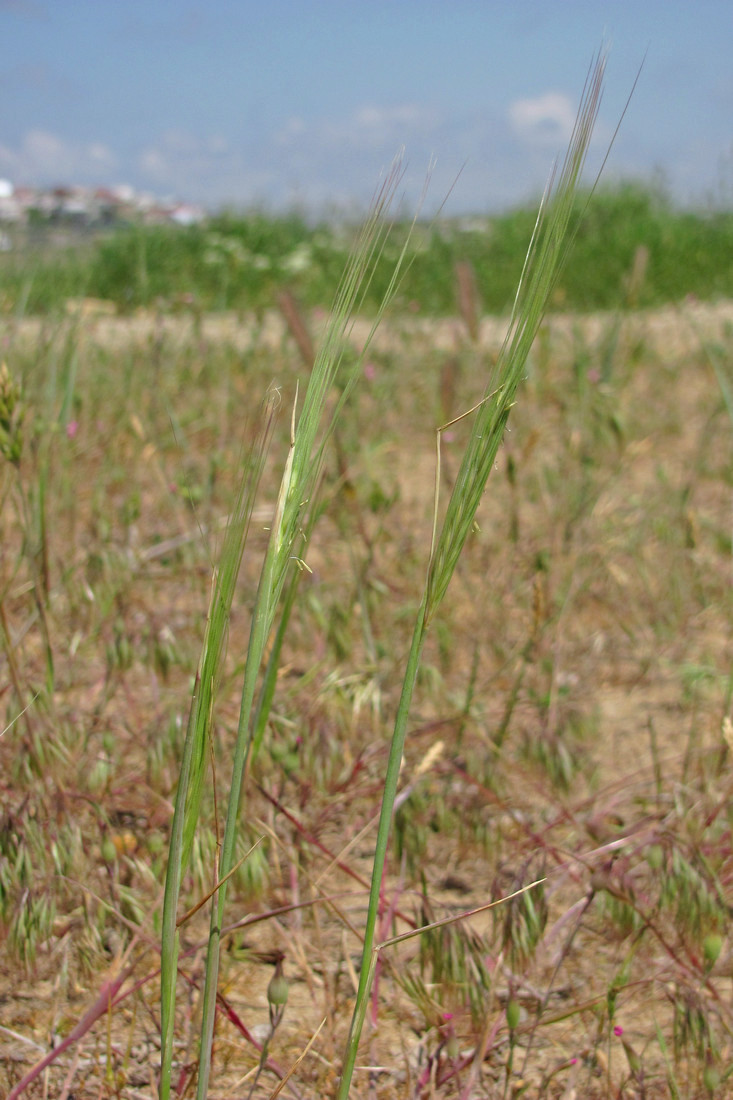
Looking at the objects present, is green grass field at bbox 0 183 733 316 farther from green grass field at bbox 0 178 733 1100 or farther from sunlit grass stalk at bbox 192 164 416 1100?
sunlit grass stalk at bbox 192 164 416 1100

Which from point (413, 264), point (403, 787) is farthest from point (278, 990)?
point (413, 264)

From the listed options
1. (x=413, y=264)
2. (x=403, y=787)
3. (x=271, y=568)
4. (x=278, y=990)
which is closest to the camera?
(x=271, y=568)

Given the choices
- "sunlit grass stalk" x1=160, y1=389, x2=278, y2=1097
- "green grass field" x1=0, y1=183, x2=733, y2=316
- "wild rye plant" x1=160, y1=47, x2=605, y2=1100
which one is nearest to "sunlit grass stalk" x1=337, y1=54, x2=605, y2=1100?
"wild rye plant" x1=160, y1=47, x2=605, y2=1100

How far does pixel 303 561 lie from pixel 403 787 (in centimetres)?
89

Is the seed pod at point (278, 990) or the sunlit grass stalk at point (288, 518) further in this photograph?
the seed pod at point (278, 990)

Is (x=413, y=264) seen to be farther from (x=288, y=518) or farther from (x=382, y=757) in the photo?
(x=288, y=518)

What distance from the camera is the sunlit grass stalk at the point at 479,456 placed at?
0.66 m

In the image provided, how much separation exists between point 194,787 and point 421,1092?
491 mm

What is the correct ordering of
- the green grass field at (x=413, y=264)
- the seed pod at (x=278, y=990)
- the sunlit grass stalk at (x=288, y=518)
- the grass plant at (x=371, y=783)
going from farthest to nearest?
the green grass field at (x=413, y=264) < the grass plant at (x=371, y=783) < the seed pod at (x=278, y=990) < the sunlit grass stalk at (x=288, y=518)

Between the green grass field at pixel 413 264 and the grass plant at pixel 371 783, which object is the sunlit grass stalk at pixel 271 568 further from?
the green grass field at pixel 413 264

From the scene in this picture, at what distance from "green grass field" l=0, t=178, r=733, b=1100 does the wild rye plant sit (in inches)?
1.5

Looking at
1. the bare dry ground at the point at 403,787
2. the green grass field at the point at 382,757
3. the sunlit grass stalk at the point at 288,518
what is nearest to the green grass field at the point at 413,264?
the green grass field at the point at 382,757

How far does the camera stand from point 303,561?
2.15ft

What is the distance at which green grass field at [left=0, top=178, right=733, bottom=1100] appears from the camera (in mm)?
1030
